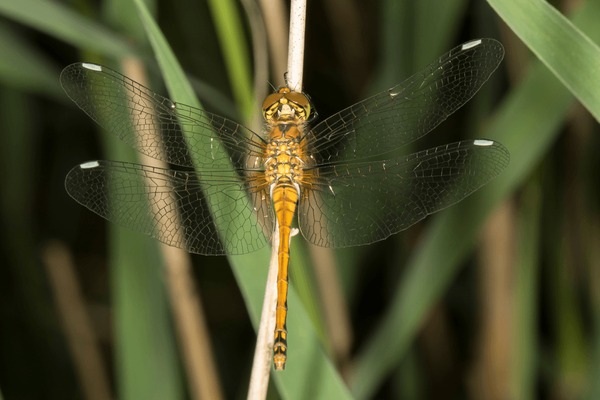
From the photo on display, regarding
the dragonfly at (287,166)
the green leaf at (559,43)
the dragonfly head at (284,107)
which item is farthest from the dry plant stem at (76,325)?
the green leaf at (559,43)

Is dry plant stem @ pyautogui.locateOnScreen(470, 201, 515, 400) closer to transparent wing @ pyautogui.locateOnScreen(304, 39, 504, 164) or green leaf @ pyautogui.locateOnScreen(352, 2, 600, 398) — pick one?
green leaf @ pyautogui.locateOnScreen(352, 2, 600, 398)

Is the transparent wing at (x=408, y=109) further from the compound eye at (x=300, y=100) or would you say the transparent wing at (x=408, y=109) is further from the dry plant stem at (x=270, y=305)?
the dry plant stem at (x=270, y=305)

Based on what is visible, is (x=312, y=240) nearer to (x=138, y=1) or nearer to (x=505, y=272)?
(x=138, y=1)

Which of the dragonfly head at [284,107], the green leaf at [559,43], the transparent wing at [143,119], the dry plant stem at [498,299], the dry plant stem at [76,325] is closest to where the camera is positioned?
the green leaf at [559,43]

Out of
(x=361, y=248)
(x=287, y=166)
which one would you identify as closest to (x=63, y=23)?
(x=287, y=166)

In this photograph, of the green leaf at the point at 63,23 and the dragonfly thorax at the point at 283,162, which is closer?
the green leaf at the point at 63,23

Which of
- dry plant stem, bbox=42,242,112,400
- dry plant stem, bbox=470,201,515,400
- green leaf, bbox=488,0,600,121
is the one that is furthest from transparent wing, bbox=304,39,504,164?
dry plant stem, bbox=42,242,112,400
